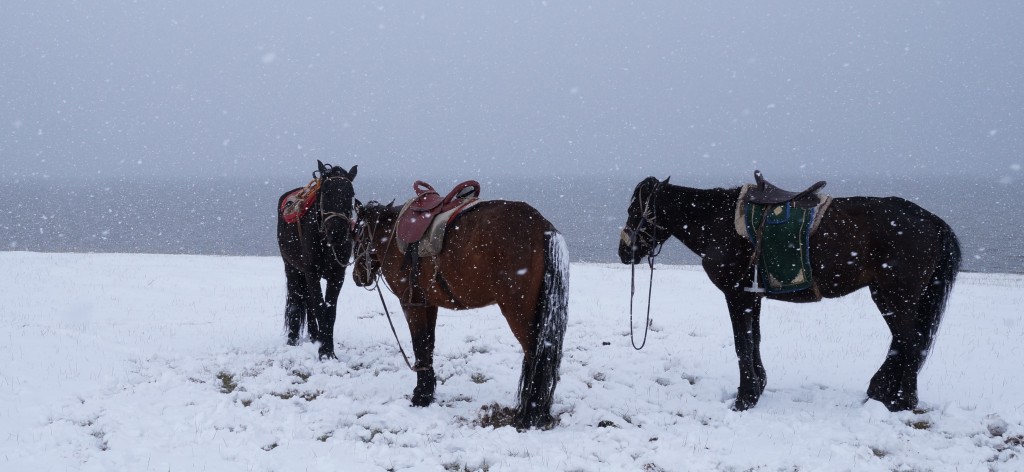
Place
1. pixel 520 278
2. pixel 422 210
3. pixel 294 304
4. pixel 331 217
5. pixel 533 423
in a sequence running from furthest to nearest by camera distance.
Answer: pixel 294 304
pixel 331 217
pixel 422 210
pixel 533 423
pixel 520 278

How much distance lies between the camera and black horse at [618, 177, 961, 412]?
5.42m

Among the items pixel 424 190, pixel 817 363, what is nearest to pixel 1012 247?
pixel 817 363

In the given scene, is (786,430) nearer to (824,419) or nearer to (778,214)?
(824,419)

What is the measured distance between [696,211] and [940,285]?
218 centimetres

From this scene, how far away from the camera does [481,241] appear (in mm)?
5469

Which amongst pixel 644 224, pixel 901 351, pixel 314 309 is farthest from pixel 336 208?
pixel 901 351

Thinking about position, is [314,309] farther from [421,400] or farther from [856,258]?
[856,258]

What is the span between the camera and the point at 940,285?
5.52 meters

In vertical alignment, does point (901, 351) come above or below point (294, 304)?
above

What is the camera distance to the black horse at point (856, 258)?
5418mm

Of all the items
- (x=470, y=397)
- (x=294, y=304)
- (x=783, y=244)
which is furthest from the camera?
(x=294, y=304)

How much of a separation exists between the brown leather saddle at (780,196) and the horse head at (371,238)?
11.6ft

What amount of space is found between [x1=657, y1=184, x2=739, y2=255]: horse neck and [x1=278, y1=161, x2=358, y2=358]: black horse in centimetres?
338

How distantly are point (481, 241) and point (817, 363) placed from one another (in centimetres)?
472
